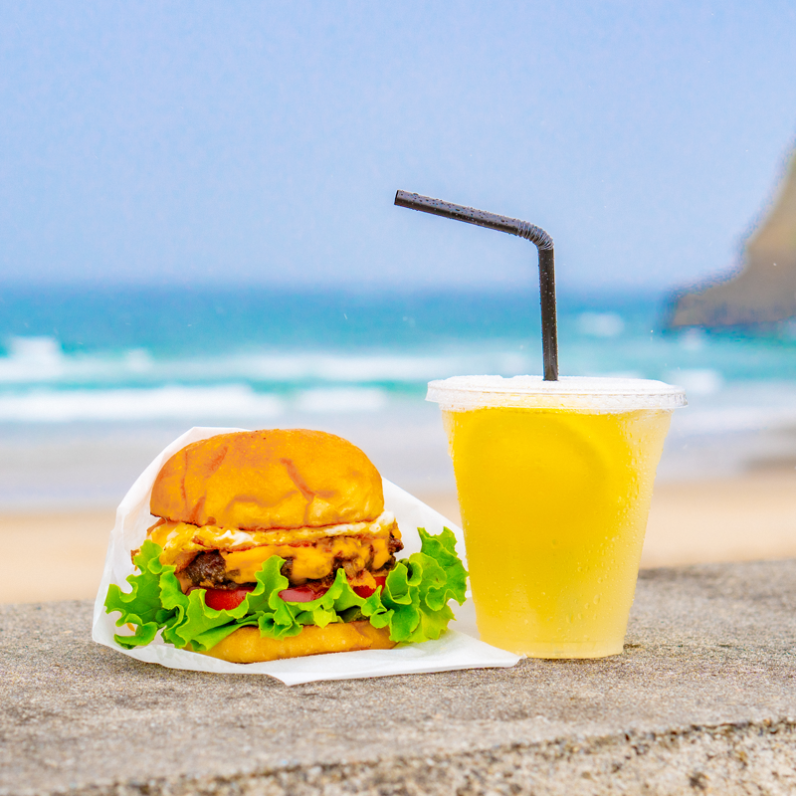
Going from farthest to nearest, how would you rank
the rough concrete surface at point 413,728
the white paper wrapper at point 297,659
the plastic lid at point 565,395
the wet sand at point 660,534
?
the wet sand at point 660,534
the plastic lid at point 565,395
the white paper wrapper at point 297,659
the rough concrete surface at point 413,728

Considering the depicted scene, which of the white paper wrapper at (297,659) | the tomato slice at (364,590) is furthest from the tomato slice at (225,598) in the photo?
the tomato slice at (364,590)

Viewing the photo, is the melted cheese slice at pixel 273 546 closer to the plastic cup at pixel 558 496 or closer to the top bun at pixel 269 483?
the top bun at pixel 269 483

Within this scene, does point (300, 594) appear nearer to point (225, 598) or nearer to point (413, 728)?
point (225, 598)

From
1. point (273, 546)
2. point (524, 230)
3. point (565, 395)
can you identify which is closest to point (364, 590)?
point (273, 546)

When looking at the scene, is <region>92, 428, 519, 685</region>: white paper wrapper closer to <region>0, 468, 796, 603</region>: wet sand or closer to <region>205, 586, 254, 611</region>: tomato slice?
<region>205, 586, 254, 611</region>: tomato slice

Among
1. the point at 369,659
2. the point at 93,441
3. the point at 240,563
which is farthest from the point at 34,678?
the point at 93,441

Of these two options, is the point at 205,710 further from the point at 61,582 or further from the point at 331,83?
the point at 331,83

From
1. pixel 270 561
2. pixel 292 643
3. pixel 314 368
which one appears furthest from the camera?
pixel 314 368
